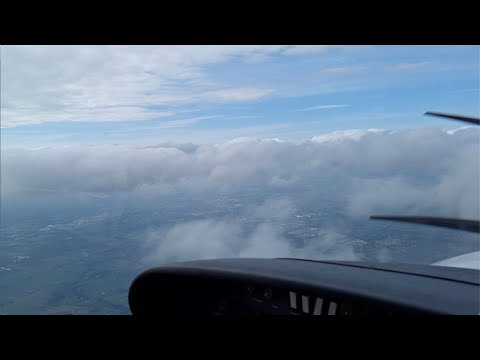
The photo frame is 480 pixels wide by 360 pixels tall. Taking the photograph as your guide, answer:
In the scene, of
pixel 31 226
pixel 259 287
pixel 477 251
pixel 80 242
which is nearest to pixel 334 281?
pixel 259 287

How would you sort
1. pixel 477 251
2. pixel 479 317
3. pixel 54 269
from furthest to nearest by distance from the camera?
pixel 54 269 → pixel 477 251 → pixel 479 317

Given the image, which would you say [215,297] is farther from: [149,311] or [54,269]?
[54,269]

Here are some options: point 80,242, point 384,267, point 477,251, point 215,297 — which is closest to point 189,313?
point 215,297

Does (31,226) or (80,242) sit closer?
(31,226)

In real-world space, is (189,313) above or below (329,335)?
below

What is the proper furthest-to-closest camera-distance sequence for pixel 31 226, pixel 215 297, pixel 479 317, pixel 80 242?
pixel 80 242 < pixel 31 226 < pixel 215 297 < pixel 479 317

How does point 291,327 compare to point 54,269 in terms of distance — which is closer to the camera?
point 291,327

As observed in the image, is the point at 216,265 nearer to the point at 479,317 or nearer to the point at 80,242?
the point at 479,317
